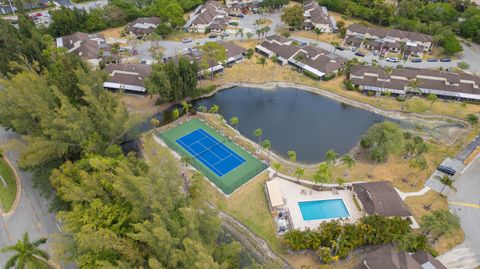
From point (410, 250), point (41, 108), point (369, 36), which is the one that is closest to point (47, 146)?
point (41, 108)

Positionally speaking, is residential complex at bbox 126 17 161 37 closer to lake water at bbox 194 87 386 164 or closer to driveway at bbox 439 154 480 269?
lake water at bbox 194 87 386 164

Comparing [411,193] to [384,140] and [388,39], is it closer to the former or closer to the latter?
[384,140]

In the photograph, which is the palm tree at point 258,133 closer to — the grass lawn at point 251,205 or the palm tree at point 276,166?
the palm tree at point 276,166

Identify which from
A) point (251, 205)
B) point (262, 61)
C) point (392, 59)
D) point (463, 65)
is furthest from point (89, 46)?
point (463, 65)

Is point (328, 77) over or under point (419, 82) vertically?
under

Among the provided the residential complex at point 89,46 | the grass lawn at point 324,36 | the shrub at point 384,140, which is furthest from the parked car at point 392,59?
the residential complex at point 89,46

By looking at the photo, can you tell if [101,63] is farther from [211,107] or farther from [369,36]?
[369,36]
